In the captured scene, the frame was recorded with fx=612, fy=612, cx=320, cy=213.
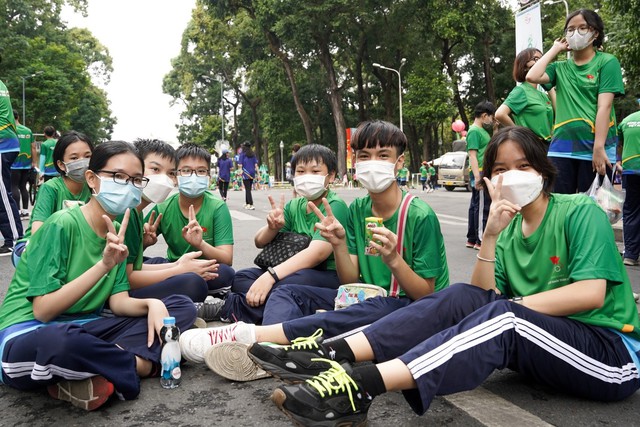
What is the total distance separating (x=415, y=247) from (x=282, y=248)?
121cm

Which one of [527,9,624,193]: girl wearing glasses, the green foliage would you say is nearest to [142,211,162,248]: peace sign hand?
[527,9,624,193]: girl wearing glasses

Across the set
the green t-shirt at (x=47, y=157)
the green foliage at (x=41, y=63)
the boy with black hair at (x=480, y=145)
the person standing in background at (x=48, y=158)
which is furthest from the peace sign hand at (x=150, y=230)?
the green foliage at (x=41, y=63)

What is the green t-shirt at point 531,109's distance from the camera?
17.2 feet

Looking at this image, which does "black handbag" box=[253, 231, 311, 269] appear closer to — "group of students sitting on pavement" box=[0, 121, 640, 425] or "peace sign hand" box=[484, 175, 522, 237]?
"group of students sitting on pavement" box=[0, 121, 640, 425]

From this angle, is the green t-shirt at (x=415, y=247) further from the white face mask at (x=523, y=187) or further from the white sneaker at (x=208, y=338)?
the white sneaker at (x=208, y=338)

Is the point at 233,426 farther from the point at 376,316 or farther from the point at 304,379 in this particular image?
the point at 376,316

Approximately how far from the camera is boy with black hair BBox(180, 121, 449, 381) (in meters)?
2.97

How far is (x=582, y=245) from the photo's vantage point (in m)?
2.49

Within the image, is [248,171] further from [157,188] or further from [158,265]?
[158,265]

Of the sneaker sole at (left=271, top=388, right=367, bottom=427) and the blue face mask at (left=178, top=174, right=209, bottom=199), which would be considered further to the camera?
the blue face mask at (left=178, top=174, right=209, bottom=199)

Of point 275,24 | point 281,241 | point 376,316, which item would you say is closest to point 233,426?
point 376,316

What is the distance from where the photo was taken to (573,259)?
8.21ft

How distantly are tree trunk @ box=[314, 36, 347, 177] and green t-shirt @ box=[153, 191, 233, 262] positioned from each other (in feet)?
76.8

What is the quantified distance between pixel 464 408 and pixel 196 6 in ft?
122
